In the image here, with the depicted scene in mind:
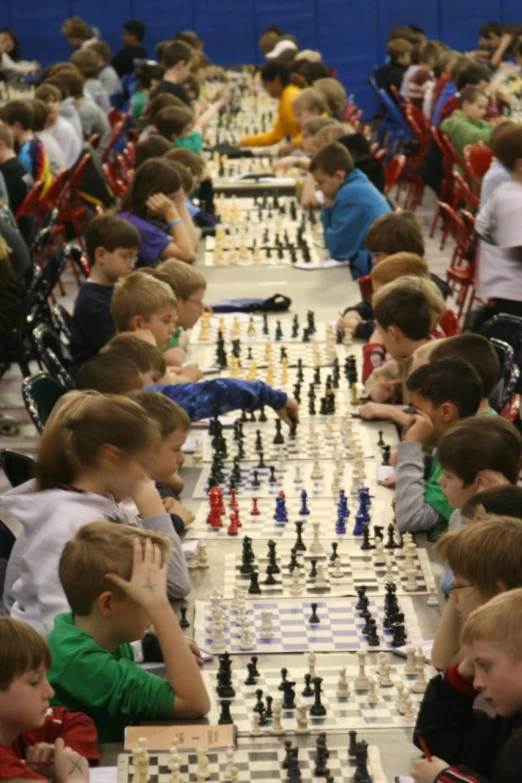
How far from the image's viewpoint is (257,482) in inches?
179

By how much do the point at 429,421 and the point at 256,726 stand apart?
1.66 m

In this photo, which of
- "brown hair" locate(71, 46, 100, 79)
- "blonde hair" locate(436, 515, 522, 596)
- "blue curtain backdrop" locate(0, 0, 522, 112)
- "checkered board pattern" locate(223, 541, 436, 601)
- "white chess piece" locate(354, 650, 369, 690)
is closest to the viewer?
"blonde hair" locate(436, 515, 522, 596)

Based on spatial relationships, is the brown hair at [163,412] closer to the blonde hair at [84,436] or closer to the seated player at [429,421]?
the blonde hair at [84,436]

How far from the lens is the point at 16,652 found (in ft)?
8.36

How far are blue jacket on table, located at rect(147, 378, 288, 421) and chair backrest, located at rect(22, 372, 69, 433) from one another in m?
0.37

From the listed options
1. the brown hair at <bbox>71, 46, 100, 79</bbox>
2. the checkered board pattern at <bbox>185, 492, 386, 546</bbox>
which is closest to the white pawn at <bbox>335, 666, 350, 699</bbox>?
the checkered board pattern at <bbox>185, 492, 386, 546</bbox>

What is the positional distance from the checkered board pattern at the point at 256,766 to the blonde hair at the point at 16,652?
34 centimetres

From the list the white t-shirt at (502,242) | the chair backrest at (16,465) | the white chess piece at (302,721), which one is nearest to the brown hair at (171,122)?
the white t-shirt at (502,242)

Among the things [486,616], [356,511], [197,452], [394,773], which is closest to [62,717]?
[394,773]

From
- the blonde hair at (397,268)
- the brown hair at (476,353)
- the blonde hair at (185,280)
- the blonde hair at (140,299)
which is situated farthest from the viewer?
the blonde hair at (397,268)

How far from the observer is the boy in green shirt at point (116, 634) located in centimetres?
293

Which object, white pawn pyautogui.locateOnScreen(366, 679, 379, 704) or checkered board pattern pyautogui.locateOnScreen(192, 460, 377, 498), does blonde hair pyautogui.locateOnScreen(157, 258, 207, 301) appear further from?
white pawn pyautogui.locateOnScreen(366, 679, 379, 704)

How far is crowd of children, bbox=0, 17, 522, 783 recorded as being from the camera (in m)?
2.72

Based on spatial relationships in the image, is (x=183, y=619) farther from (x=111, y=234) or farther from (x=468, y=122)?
(x=468, y=122)
